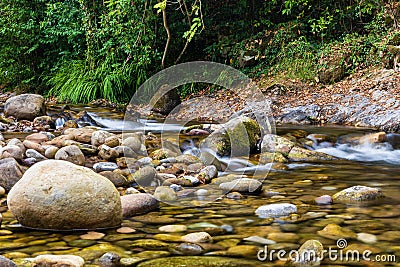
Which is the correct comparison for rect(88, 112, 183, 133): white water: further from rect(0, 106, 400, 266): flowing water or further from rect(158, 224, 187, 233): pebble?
rect(158, 224, 187, 233): pebble

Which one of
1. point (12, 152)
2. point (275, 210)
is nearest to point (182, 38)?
point (12, 152)

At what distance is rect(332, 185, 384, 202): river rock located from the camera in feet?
12.3

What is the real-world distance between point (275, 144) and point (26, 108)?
4.87 m

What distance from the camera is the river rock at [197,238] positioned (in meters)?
2.79

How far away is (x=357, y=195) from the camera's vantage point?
3768 mm

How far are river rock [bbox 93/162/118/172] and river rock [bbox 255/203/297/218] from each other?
204 centimetres

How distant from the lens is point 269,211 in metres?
3.37

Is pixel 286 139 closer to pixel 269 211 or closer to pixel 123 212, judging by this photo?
pixel 269 211

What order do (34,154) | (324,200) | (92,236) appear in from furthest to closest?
(34,154)
(324,200)
(92,236)

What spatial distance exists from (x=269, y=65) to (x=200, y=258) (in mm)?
9560

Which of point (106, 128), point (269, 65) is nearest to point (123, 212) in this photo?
point (106, 128)

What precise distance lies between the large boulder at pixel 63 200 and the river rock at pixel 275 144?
3.43 metres

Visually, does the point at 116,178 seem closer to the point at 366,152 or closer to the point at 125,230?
the point at 125,230

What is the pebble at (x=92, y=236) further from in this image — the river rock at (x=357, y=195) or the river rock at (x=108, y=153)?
the river rock at (x=108, y=153)
